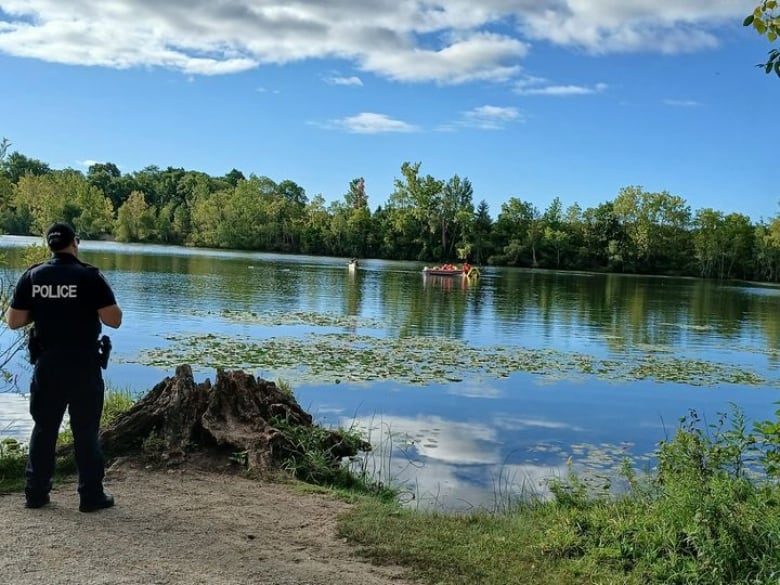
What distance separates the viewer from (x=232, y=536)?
16.2 feet

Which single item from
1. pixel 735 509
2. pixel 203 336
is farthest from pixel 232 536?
pixel 203 336

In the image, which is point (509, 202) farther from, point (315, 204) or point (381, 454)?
point (381, 454)

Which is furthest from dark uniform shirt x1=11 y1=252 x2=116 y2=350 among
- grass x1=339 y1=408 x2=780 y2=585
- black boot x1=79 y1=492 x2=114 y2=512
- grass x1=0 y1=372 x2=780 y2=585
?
grass x1=339 y1=408 x2=780 y2=585

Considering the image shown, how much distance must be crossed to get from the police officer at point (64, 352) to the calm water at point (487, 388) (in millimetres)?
3510

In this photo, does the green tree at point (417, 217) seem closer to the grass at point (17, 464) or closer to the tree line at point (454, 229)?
the tree line at point (454, 229)

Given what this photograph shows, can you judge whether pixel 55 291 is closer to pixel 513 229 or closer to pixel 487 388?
pixel 487 388

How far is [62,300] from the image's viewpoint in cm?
504

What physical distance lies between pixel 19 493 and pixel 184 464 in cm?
166

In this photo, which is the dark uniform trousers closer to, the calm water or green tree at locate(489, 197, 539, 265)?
→ the calm water

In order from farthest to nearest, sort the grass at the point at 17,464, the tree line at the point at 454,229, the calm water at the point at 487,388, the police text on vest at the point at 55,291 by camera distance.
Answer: the tree line at the point at 454,229 → the calm water at the point at 487,388 → the grass at the point at 17,464 → the police text on vest at the point at 55,291

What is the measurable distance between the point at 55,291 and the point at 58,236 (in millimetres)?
421

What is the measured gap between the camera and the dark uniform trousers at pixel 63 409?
16.6 ft

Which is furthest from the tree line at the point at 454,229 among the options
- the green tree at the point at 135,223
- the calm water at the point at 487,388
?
the calm water at the point at 487,388

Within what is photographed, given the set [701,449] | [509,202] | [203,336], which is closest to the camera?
[701,449]
